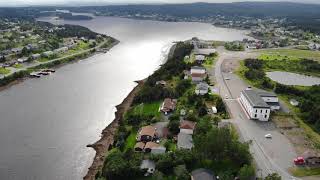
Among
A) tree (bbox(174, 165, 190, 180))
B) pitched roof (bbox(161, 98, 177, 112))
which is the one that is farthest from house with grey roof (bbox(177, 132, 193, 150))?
pitched roof (bbox(161, 98, 177, 112))

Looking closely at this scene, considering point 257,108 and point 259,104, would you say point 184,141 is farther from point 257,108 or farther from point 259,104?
point 259,104

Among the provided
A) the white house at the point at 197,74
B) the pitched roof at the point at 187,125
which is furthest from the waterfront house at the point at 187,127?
the white house at the point at 197,74

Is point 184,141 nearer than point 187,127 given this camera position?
Yes

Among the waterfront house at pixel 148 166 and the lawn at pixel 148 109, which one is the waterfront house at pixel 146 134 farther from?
the lawn at pixel 148 109

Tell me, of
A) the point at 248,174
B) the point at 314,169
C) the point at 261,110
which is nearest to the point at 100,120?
the point at 261,110

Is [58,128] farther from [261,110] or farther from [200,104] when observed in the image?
[261,110]

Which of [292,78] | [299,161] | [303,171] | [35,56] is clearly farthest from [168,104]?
[35,56]

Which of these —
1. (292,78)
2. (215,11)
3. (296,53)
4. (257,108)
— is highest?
(215,11)
